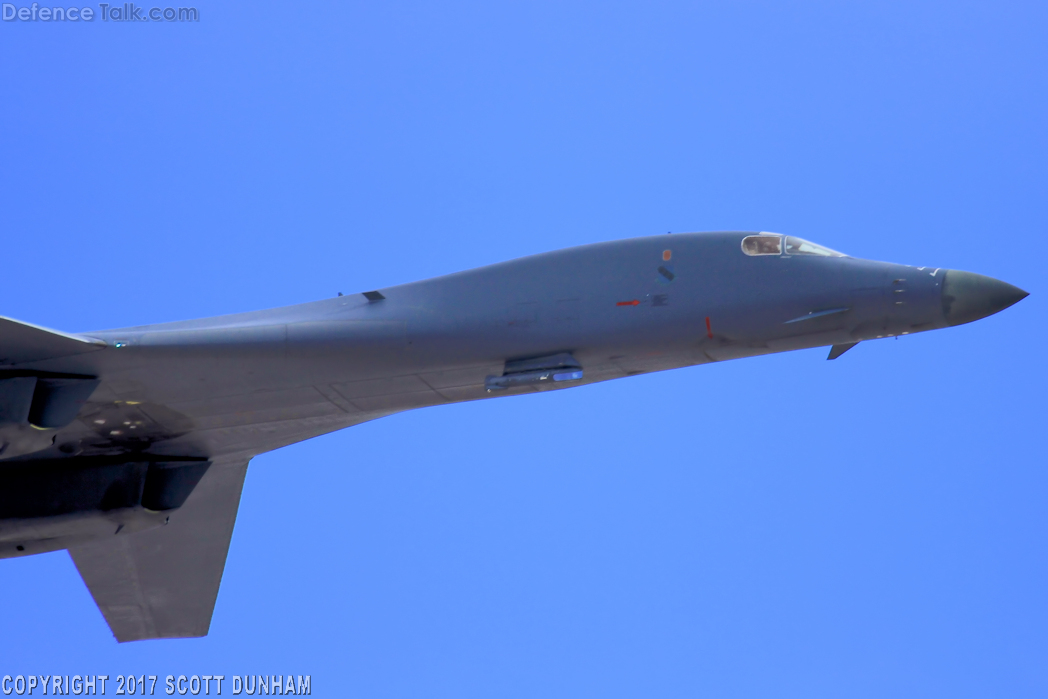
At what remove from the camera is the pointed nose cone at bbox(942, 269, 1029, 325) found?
14469 millimetres

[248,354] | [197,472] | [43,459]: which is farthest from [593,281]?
[43,459]

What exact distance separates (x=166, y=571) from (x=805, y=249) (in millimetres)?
13376

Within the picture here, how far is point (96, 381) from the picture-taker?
16.7 m

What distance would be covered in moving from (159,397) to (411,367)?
3690mm

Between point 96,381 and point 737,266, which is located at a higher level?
point 737,266

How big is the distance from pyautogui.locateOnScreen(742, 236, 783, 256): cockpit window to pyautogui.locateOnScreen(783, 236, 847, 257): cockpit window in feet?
0.36

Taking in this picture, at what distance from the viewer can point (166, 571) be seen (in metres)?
22.5

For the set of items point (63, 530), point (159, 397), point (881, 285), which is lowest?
point (63, 530)

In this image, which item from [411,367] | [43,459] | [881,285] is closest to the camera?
[881,285]

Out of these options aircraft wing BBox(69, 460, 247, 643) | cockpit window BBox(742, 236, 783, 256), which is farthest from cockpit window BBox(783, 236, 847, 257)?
aircraft wing BBox(69, 460, 247, 643)

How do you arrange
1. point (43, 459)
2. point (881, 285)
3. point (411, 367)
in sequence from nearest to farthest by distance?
point (881, 285), point (411, 367), point (43, 459)

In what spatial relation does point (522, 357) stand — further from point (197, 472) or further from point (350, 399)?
point (197, 472)

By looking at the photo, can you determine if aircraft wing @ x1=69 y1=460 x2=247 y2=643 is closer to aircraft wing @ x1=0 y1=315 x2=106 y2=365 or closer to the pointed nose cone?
aircraft wing @ x1=0 y1=315 x2=106 y2=365

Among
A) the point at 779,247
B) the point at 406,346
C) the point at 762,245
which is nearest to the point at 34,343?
the point at 406,346
